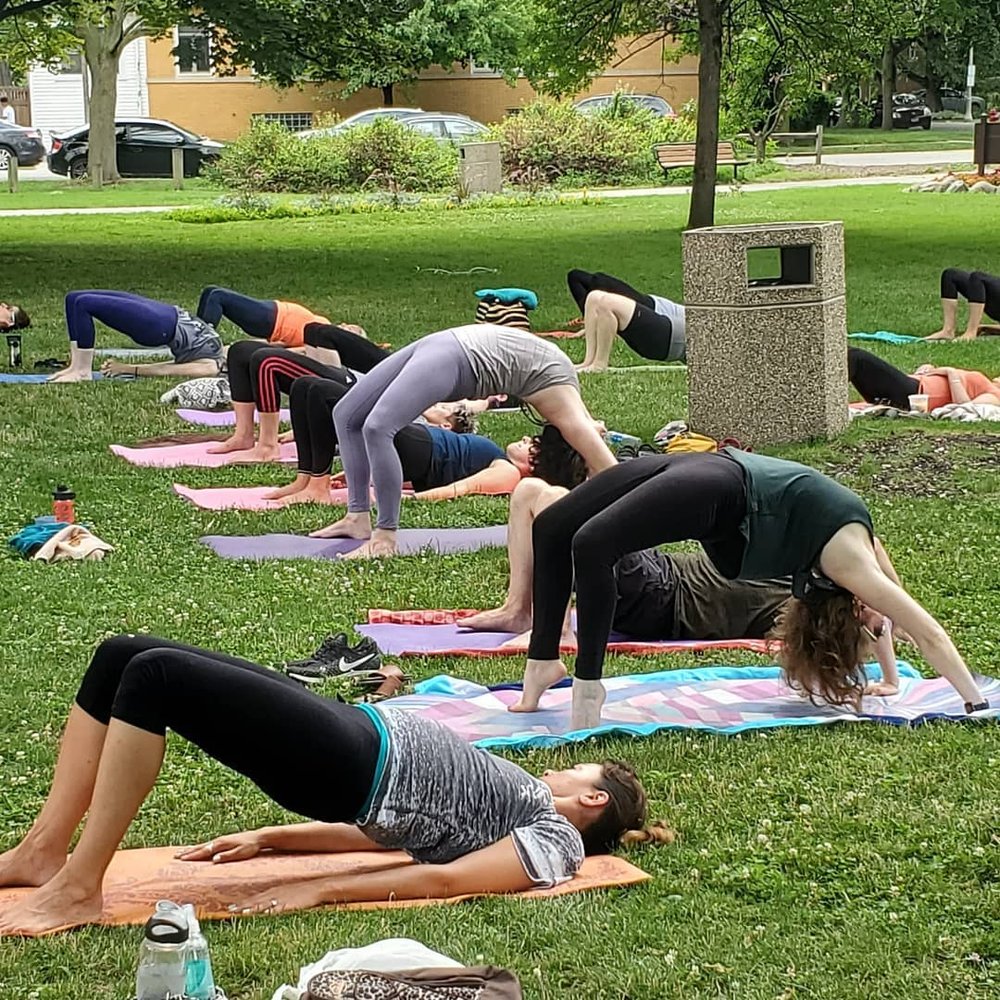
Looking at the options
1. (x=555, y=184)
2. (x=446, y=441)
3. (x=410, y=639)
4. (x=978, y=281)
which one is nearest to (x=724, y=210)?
(x=555, y=184)

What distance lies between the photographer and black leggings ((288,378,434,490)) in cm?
902

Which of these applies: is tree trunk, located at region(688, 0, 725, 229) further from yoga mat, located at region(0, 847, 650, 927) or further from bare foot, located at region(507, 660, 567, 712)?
yoga mat, located at region(0, 847, 650, 927)

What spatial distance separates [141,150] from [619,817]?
37223 mm

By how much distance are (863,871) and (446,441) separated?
5.41 metres

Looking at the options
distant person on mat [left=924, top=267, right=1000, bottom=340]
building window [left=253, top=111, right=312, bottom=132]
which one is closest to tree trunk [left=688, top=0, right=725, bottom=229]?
distant person on mat [left=924, top=267, right=1000, bottom=340]

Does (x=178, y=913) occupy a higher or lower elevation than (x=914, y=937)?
higher

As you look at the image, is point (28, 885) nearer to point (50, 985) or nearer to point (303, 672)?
point (50, 985)

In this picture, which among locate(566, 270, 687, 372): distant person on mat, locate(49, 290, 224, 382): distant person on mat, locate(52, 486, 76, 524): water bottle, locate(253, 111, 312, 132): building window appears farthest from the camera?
locate(253, 111, 312, 132): building window

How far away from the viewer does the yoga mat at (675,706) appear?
5535 mm

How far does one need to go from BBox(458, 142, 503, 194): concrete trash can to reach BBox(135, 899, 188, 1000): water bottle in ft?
95.8

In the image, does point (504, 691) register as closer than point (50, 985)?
No

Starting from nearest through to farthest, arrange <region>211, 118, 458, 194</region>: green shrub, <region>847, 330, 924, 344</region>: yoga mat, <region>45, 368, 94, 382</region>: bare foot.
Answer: <region>45, 368, 94, 382</region>: bare foot
<region>847, 330, 924, 344</region>: yoga mat
<region>211, 118, 458, 194</region>: green shrub

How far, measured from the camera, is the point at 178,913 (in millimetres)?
3494

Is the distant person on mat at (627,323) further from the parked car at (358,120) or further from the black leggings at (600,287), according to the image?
the parked car at (358,120)
